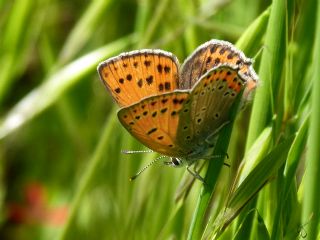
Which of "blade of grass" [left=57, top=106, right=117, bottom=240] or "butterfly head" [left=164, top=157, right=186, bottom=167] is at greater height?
"butterfly head" [left=164, top=157, right=186, bottom=167]

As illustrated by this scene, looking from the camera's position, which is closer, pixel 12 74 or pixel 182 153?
pixel 182 153

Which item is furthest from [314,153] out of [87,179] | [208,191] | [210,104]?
[87,179]

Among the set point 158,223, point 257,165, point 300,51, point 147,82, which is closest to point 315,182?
point 257,165

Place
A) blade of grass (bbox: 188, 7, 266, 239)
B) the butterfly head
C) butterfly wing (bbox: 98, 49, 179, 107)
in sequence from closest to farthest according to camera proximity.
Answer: blade of grass (bbox: 188, 7, 266, 239), butterfly wing (bbox: 98, 49, 179, 107), the butterfly head

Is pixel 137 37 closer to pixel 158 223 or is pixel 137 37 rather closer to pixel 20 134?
pixel 158 223

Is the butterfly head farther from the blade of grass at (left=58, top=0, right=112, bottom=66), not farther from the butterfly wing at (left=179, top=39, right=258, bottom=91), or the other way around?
the blade of grass at (left=58, top=0, right=112, bottom=66)

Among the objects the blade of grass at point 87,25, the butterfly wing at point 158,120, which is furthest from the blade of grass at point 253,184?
the blade of grass at point 87,25

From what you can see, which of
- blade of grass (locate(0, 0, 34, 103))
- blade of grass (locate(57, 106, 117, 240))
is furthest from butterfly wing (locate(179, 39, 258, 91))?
blade of grass (locate(0, 0, 34, 103))

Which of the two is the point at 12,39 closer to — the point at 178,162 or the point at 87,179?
the point at 87,179
